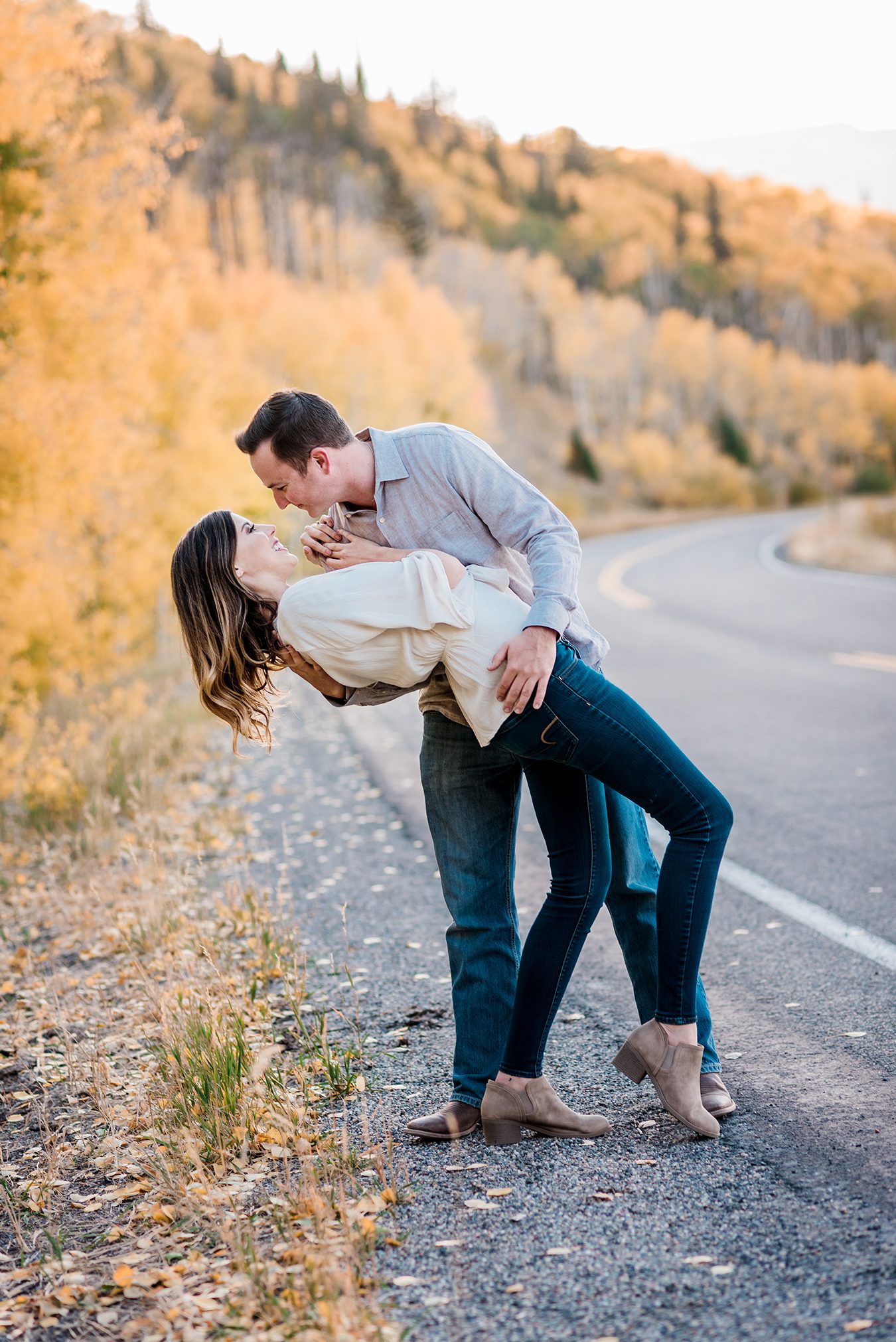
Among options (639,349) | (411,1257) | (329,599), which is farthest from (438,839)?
(639,349)

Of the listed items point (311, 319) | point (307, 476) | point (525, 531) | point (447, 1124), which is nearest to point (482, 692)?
point (525, 531)

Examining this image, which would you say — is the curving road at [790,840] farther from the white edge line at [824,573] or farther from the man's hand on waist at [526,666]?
the white edge line at [824,573]

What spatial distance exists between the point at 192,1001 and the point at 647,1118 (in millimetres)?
1637

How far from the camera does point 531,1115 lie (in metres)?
3.07

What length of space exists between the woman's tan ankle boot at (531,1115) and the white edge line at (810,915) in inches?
60.9

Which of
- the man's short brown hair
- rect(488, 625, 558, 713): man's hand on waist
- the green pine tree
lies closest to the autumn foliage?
the man's short brown hair

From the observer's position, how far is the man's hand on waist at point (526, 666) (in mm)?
2746

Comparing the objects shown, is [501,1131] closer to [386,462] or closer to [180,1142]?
→ [180,1142]

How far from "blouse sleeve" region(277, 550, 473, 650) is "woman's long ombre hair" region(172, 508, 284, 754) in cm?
26

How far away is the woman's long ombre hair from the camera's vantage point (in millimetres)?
2975

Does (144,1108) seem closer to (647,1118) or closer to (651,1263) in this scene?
(647,1118)

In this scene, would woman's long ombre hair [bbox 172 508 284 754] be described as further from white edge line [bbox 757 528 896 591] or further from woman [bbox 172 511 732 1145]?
white edge line [bbox 757 528 896 591]

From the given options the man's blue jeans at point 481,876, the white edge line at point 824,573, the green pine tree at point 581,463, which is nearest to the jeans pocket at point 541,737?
the man's blue jeans at point 481,876

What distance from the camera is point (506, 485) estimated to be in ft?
9.74
